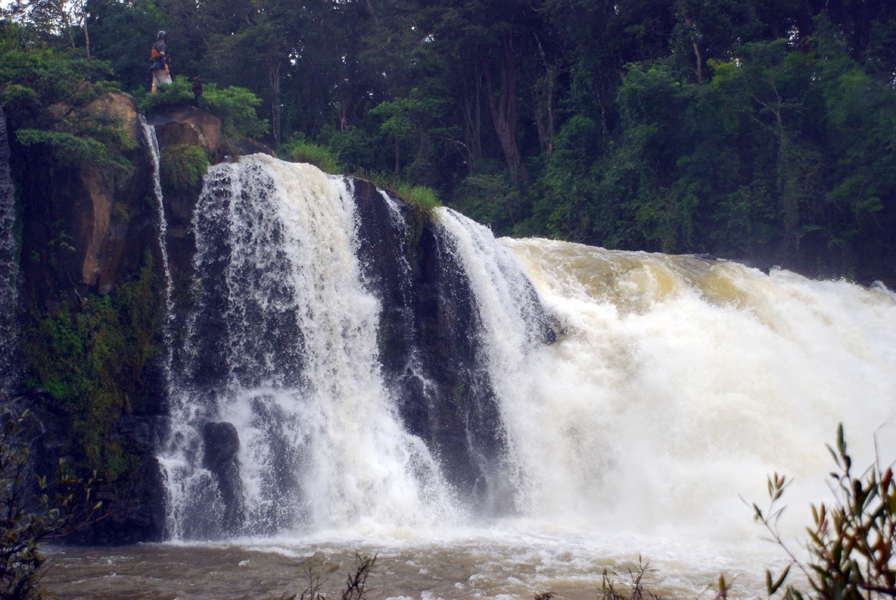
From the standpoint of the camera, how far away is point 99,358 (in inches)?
402

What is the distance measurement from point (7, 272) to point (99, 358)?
5.37 feet

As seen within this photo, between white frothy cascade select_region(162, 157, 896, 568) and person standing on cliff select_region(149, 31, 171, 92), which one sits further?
person standing on cliff select_region(149, 31, 171, 92)

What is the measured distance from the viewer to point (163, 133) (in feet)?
38.1

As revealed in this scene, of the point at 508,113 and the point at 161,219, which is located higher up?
the point at 508,113

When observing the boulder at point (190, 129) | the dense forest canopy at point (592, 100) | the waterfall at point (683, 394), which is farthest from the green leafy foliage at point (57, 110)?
the waterfall at point (683, 394)

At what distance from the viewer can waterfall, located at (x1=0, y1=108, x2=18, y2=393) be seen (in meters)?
9.73

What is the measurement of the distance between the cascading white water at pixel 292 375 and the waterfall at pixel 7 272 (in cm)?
212

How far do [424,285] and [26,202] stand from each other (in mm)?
6079

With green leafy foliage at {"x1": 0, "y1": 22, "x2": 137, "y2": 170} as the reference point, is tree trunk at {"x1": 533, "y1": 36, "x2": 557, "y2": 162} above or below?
above

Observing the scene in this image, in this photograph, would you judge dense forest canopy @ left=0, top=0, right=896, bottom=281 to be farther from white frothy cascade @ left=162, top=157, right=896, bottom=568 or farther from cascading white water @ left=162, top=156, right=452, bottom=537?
white frothy cascade @ left=162, top=157, right=896, bottom=568

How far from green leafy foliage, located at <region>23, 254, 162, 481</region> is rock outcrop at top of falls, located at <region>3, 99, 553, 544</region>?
18 mm

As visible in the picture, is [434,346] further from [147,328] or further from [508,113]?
[508,113]

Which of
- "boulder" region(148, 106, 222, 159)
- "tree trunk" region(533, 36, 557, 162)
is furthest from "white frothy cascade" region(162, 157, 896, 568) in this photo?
"tree trunk" region(533, 36, 557, 162)

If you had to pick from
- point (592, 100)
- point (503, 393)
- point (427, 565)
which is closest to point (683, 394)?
point (503, 393)
